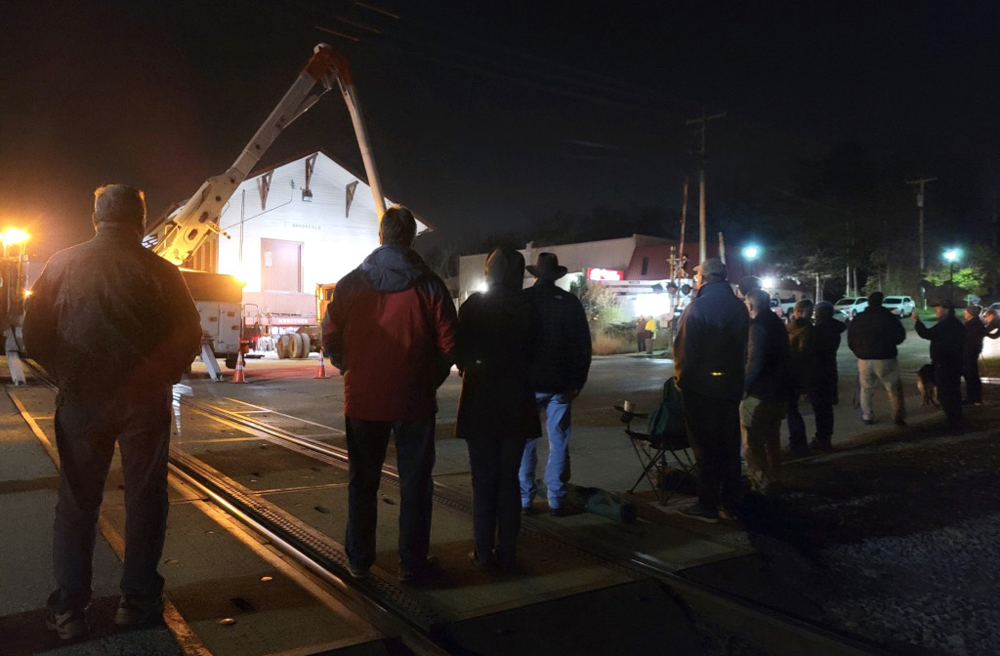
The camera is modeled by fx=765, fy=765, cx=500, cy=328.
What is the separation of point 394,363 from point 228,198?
675 inches

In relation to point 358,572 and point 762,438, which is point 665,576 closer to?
point 358,572

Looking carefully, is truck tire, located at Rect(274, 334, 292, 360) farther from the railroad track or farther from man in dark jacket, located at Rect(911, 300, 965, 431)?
man in dark jacket, located at Rect(911, 300, 965, 431)

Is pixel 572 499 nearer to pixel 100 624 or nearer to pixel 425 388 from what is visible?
pixel 425 388

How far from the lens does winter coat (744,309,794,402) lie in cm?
631

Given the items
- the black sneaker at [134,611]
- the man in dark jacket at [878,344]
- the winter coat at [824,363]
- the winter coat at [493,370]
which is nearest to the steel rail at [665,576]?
the winter coat at [493,370]

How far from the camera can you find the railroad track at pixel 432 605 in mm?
3627

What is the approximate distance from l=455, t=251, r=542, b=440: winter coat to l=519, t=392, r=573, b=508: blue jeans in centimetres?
94

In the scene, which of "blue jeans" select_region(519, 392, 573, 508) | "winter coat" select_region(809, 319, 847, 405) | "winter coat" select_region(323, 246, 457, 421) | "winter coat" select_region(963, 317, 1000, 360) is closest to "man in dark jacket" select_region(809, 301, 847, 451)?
"winter coat" select_region(809, 319, 847, 405)

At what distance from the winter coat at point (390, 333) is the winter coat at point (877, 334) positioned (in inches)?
272

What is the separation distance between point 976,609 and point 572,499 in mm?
2606

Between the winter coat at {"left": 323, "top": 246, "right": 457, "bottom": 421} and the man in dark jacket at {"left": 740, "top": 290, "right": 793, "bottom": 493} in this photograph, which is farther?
the man in dark jacket at {"left": 740, "top": 290, "right": 793, "bottom": 493}

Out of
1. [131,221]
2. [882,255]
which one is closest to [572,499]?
[131,221]

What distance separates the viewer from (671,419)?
5941 mm

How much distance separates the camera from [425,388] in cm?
405
